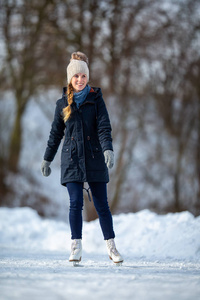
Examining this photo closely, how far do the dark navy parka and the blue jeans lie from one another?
0.08 m

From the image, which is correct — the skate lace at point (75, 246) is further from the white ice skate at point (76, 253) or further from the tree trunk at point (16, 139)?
the tree trunk at point (16, 139)

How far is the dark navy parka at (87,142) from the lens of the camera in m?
4.39

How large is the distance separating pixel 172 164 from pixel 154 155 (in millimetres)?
649

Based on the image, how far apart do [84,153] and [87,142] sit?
110 millimetres

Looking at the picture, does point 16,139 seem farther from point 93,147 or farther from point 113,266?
point 113,266

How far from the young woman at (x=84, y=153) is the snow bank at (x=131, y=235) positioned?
4.50 feet

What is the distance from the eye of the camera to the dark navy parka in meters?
4.39

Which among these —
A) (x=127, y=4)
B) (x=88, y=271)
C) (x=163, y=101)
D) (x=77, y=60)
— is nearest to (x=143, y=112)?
(x=163, y=101)

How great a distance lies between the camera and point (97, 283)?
10.1 feet

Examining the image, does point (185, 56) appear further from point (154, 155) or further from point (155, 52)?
point (154, 155)

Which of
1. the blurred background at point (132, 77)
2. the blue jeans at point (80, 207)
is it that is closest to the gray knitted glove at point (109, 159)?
the blue jeans at point (80, 207)

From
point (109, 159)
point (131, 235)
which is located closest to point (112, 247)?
point (109, 159)

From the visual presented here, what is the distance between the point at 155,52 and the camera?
14.3 meters

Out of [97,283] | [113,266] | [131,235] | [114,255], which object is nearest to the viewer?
[97,283]
